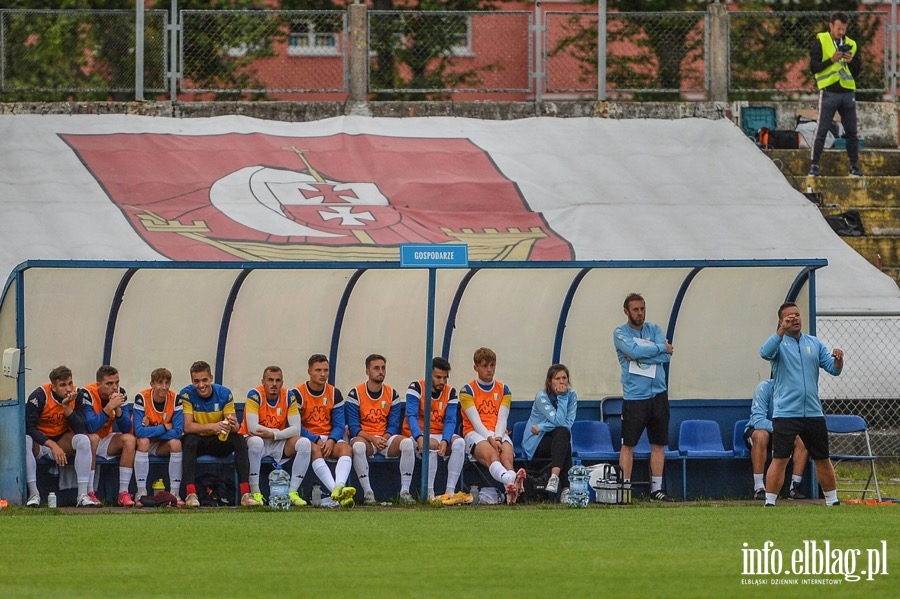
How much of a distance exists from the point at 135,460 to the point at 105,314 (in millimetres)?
1901

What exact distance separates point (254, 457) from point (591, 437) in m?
3.09

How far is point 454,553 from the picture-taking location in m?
8.88

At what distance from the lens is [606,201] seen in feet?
66.5

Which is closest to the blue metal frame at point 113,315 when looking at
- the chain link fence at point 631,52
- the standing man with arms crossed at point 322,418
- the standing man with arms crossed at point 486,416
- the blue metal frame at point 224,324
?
the blue metal frame at point 224,324

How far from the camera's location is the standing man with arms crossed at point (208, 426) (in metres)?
13.2

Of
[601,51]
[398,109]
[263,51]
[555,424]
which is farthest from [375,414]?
[601,51]

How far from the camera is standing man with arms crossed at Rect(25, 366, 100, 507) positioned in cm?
1297

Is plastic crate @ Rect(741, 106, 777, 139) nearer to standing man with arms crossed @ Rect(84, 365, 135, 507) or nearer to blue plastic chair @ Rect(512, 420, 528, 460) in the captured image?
blue plastic chair @ Rect(512, 420, 528, 460)

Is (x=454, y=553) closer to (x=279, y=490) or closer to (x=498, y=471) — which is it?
(x=279, y=490)

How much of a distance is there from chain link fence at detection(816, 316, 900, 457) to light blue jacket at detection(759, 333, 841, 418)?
462cm

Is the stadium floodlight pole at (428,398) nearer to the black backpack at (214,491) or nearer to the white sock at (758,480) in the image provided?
the black backpack at (214,491)

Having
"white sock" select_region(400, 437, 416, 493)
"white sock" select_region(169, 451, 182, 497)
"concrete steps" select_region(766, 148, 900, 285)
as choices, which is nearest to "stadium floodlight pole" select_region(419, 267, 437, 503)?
"white sock" select_region(400, 437, 416, 493)

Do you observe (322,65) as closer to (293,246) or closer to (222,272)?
(293,246)

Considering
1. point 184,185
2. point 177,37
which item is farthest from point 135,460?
point 177,37
